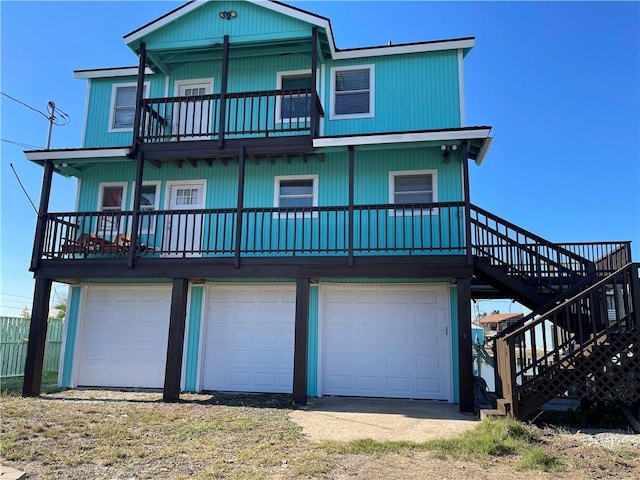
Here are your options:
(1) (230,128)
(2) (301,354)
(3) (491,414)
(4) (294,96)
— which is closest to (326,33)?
(4) (294,96)

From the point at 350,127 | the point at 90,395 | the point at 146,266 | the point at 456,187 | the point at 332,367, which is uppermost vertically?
the point at 350,127

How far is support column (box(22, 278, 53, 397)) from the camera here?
928cm

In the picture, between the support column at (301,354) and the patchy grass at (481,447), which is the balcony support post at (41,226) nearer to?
the support column at (301,354)

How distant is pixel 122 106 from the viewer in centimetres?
1209

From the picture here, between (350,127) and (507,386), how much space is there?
6.85 m

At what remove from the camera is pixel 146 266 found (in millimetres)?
9539

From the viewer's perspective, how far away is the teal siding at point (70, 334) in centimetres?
1080

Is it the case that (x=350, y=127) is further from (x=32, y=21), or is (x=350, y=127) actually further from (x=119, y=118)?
(x=32, y=21)

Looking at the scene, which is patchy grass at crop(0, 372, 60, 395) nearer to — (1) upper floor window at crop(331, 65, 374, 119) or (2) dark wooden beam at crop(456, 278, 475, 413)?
(2) dark wooden beam at crop(456, 278, 475, 413)

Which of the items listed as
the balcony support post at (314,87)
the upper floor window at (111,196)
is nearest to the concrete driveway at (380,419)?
the balcony support post at (314,87)

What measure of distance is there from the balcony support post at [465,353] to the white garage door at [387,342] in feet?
4.77

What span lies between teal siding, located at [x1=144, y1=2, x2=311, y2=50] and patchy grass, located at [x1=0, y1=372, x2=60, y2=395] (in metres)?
8.38

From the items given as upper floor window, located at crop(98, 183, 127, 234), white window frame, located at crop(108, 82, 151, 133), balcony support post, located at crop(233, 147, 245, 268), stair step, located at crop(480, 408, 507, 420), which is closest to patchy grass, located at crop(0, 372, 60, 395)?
upper floor window, located at crop(98, 183, 127, 234)

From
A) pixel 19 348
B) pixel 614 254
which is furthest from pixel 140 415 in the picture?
pixel 614 254
